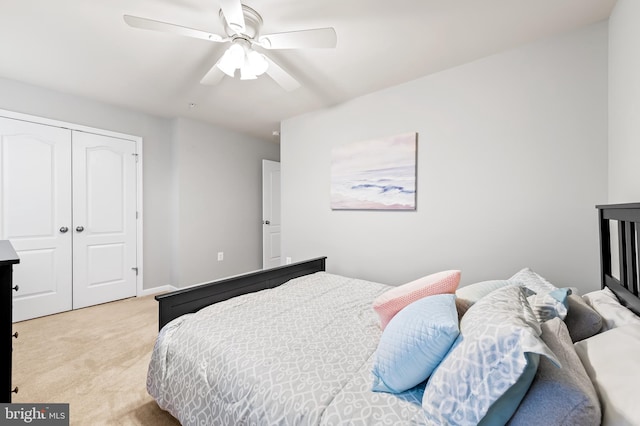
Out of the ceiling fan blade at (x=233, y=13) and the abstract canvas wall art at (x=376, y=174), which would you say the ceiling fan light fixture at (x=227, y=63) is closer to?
the ceiling fan blade at (x=233, y=13)

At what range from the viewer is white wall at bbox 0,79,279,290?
3676mm

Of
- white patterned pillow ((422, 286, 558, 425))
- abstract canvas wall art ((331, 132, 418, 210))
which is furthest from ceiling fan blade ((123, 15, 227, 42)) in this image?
white patterned pillow ((422, 286, 558, 425))

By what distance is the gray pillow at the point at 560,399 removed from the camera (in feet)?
2.09

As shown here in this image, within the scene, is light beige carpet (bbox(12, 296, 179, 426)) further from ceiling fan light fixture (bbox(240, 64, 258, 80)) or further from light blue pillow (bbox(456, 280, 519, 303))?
ceiling fan light fixture (bbox(240, 64, 258, 80))

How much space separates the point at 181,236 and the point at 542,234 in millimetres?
4016

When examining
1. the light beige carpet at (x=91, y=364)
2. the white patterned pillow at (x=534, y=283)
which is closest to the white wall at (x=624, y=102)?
the white patterned pillow at (x=534, y=283)

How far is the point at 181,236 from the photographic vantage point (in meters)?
3.93

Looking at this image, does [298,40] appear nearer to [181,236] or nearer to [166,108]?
[166,108]

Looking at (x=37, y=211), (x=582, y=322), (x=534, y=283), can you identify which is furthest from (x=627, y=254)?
(x=37, y=211)

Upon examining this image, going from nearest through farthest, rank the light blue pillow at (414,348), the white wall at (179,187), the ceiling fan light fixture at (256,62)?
1. the light blue pillow at (414,348)
2. the ceiling fan light fixture at (256,62)
3. the white wall at (179,187)

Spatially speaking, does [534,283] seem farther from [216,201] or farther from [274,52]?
[216,201]

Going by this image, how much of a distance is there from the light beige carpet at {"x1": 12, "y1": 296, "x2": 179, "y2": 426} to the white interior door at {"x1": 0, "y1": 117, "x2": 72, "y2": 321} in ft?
0.90

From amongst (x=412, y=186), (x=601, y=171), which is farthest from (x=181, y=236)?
(x=601, y=171)

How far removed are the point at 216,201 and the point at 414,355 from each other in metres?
3.92
